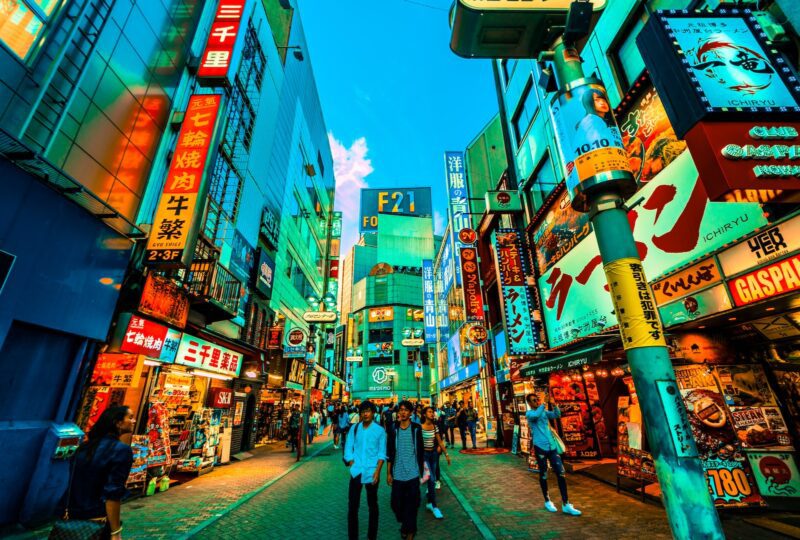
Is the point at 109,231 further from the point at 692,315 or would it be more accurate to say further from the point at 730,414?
the point at 730,414

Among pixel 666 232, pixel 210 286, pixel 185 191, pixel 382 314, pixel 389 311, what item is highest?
pixel 389 311

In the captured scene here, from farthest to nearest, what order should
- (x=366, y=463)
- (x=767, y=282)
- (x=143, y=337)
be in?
1. (x=143, y=337)
2. (x=767, y=282)
3. (x=366, y=463)

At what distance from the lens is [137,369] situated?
9.37m

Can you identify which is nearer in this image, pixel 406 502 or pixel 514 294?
pixel 406 502

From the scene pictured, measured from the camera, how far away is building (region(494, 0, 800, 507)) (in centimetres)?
575

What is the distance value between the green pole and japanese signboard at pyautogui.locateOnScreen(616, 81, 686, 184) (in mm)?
6219

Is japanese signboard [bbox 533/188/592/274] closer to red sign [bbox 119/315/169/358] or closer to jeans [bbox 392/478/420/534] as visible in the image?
jeans [bbox 392/478/420/534]

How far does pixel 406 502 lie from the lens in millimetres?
5309

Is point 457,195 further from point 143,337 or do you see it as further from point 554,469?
point 554,469

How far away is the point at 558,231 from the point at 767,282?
8.26 meters

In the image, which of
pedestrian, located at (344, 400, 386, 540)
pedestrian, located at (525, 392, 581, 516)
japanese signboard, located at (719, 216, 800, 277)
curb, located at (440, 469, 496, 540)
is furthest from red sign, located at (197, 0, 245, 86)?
japanese signboard, located at (719, 216, 800, 277)

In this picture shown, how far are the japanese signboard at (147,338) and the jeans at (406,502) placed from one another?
7.81 metres

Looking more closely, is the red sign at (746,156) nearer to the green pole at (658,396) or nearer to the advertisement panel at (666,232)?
the advertisement panel at (666,232)

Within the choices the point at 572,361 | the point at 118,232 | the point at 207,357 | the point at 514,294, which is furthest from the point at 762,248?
the point at 207,357
